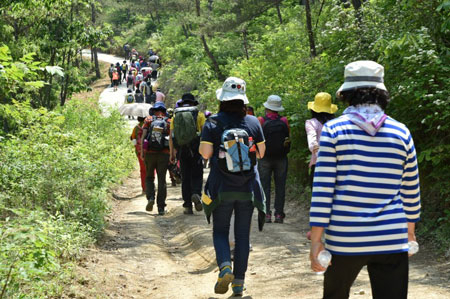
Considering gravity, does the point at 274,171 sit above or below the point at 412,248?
below

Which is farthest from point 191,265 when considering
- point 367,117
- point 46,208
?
point 367,117

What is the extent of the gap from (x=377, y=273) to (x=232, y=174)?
2.52m

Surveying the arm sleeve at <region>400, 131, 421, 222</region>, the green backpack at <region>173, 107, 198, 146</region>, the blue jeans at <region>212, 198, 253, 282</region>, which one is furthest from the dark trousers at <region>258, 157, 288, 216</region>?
the arm sleeve at <region>400, 131, 421, 222</region>

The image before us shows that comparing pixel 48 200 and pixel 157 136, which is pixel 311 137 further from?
pixel 157 136

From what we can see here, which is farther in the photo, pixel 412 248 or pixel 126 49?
pixel 126 49

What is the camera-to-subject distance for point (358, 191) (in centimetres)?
329

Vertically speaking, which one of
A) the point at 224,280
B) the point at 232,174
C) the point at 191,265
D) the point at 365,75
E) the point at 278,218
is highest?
the point at 365,75

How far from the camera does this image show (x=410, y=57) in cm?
791

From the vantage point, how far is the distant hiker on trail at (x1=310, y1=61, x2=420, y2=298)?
10.7ft

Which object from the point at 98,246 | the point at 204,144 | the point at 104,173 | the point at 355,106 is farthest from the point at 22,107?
the point at 355,106

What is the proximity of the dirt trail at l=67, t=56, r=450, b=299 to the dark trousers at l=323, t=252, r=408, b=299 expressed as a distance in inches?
91.5

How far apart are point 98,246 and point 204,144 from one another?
3.41 metres

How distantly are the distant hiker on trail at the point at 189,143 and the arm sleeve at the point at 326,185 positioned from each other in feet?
21.8

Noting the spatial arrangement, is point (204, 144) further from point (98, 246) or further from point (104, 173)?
point (104, 173)
